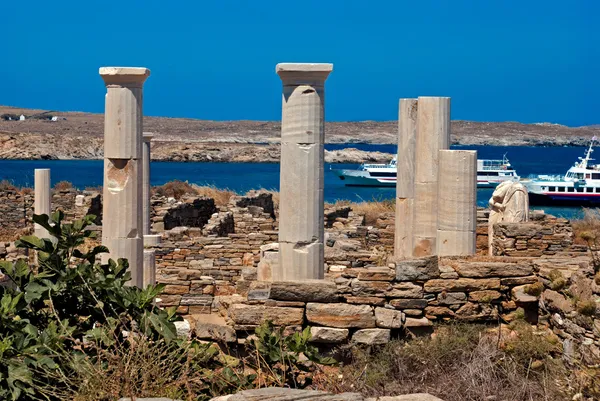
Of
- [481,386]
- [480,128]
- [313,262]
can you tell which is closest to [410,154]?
[313,262]

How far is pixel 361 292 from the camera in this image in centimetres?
1073

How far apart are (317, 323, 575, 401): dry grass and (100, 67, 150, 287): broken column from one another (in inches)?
157

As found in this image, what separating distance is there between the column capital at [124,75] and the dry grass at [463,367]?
4.66m

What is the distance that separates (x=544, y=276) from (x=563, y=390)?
298 cm

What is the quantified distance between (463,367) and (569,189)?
50604 millimetres

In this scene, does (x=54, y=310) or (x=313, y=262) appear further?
(x=313, y=262)

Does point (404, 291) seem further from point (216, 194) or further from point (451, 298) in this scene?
point (216, 194)

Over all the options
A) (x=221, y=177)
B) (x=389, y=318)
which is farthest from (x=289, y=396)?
(x=221, y=177)

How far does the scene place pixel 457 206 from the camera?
14.5 meters

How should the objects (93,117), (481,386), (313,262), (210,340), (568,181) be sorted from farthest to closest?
(93,117), (568,181), (313,262), (210,340), (481,386)

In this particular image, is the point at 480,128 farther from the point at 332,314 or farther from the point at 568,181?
the point at 332,314

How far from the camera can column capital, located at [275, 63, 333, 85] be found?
11.7 meters

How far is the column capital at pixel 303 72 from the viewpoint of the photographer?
11.7 meters

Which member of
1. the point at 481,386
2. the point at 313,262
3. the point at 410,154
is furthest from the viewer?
the point at 410,154
